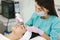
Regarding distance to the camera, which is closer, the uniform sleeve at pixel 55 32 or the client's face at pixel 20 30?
the uniform sleeve at pixel 55 32

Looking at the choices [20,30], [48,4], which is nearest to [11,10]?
[20,30]

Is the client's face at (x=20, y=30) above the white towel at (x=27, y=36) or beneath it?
above

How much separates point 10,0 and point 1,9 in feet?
0.64

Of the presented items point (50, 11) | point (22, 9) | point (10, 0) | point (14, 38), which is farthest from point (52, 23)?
point (10, 0)

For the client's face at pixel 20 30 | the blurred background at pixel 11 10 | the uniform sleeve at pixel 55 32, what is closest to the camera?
the uniform sleeve at pixel 55 32

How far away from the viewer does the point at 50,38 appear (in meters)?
1.12

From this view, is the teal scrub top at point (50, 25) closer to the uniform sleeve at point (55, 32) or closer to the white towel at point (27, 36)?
the uniform sleeve at point (55, 32)

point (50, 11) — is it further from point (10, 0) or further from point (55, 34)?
point (10, 0)

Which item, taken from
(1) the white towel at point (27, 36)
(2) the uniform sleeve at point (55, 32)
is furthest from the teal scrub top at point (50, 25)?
(1) the white towel at point (27, 36)

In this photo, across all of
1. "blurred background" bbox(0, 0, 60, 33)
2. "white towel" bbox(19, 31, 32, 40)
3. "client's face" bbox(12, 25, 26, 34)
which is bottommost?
"white towel" bbox(19, 31, 32, 40)

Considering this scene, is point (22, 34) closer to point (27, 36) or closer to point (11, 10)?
point (27, 36)

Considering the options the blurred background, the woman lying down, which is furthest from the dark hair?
the blurred background

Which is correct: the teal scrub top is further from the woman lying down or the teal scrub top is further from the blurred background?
the blurred background

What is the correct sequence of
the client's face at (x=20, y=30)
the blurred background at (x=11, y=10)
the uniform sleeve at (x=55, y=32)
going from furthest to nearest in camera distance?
1. the blurred background at (x=11, y=10)
2. the client's face at (x=20, y=30)
3. the uniform sleeve at (x=55, y=32)
